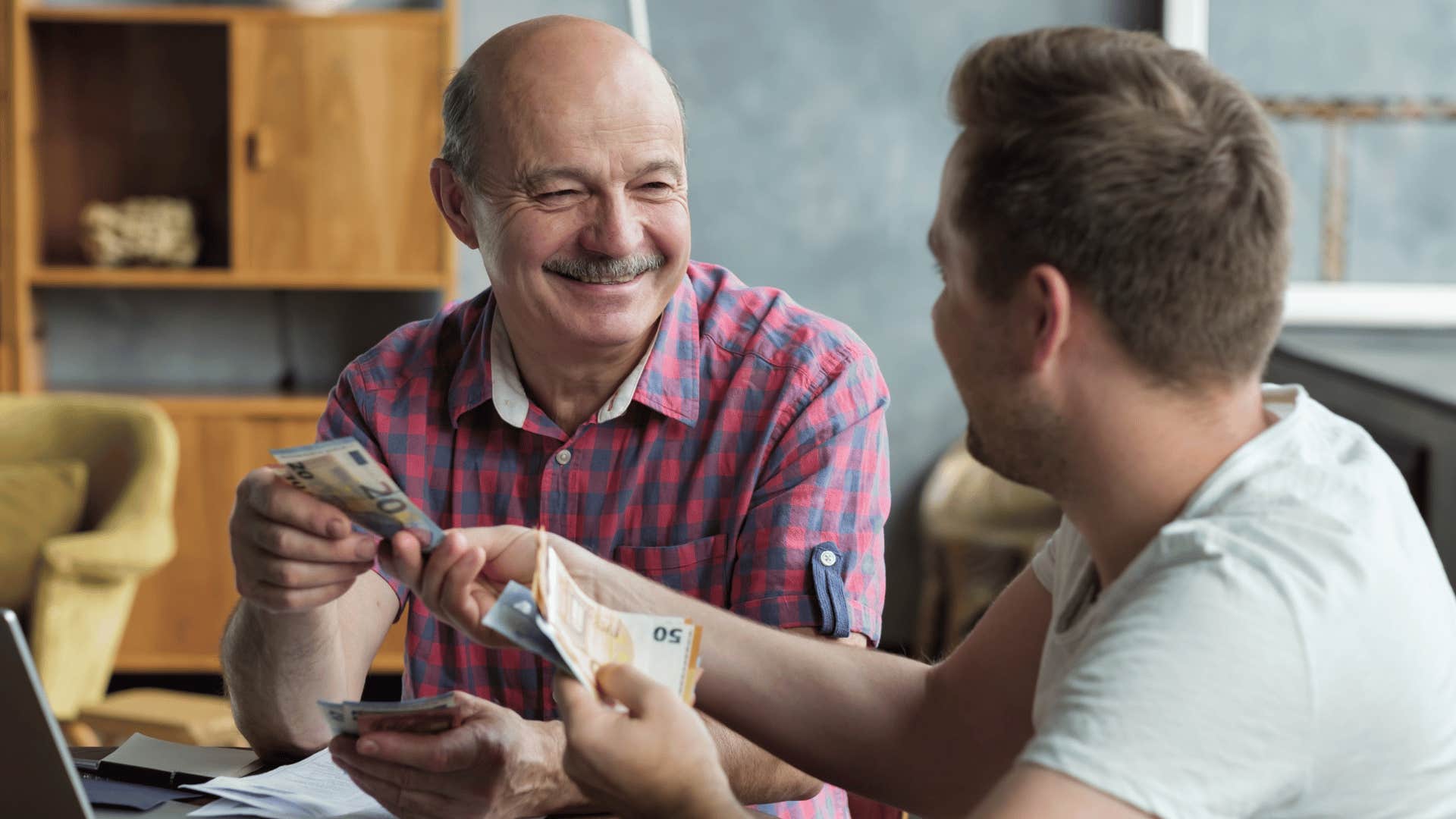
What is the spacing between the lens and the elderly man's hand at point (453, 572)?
45.7 inches

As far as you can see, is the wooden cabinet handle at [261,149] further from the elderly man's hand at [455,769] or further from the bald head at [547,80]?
the elderly man's hand at [455,769]

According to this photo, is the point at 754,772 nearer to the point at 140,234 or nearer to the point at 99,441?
the point at 99,441

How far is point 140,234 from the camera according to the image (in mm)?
3828

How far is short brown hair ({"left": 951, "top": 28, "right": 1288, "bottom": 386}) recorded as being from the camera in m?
0.91

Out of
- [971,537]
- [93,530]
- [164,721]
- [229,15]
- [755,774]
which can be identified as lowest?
[164,721]

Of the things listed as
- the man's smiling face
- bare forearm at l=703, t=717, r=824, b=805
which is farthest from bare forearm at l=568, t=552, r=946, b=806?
the man's smiling face

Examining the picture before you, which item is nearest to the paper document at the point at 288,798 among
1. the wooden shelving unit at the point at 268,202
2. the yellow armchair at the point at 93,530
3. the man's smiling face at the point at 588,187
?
the man's smiling face at the point at 588,187

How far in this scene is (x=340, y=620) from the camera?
5.19ft

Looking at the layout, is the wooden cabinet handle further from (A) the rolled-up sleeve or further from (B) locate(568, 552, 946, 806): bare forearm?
(B) locate(568, 552, 946, 806): bare forearm

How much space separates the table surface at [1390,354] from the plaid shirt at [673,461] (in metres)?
1.57

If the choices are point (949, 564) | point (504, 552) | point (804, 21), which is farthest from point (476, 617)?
point (804, 21)

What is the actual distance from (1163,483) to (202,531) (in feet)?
10.7

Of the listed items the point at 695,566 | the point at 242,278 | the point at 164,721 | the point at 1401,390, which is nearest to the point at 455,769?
the point at 695,566

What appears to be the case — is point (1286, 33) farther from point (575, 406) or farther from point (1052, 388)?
point (1052, 388)
